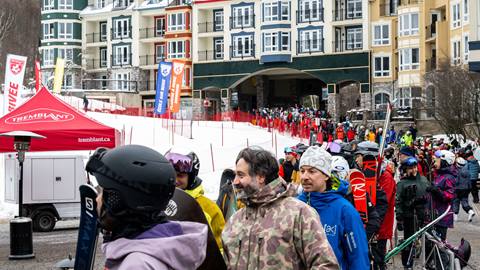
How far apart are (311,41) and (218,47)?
919cm

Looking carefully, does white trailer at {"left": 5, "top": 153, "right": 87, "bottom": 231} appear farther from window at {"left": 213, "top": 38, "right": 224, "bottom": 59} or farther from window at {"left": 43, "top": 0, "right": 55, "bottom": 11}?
window at {"left": 43, "top": 0, "right": 55, "bottom": 11}

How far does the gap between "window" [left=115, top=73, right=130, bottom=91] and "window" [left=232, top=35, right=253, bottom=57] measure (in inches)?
488

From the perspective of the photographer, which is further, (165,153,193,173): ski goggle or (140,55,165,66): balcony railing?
(140,55,165,66): balcony railing

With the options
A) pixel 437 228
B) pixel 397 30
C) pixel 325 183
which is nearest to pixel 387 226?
pixel 437 228

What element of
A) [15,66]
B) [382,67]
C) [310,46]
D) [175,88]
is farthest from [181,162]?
[310,46]

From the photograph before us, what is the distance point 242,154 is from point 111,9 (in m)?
81.3

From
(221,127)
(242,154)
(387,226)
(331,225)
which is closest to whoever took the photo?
(242,154)

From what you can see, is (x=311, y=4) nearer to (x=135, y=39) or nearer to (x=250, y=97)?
(x=250, y=97)

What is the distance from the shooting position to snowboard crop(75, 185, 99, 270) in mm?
3387

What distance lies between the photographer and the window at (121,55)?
82.3 metres

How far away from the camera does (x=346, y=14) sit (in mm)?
69375

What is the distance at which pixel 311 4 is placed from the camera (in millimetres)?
71625

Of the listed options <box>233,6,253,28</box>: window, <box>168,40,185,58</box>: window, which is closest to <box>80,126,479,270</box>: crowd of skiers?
<box>233,6,253,28</box>: window

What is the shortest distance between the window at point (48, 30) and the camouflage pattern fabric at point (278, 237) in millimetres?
84498
